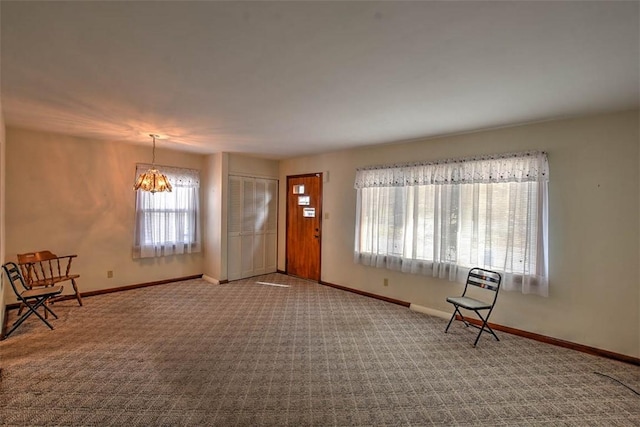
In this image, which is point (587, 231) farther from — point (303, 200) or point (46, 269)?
point (46, 269)

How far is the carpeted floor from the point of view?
6.57 feet

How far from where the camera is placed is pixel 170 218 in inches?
200

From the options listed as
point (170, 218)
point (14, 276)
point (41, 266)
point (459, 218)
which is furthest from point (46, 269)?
point (459, 218)

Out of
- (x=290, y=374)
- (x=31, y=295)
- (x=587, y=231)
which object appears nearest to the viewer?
(x=290, y=374)

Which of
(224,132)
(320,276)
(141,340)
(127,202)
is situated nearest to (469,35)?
(224,132)

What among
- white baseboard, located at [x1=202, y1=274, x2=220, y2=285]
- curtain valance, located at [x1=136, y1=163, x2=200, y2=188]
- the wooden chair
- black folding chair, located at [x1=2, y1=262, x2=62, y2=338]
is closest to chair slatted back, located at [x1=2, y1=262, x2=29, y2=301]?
black folding chair, located at [x1=2, y1=262, x2=62, y2=338]

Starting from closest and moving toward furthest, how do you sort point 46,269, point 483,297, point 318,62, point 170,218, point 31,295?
point 318,62 → point 31,295 → point 483,297 → point 46,269 → point 170,218

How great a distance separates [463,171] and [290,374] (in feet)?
9.86

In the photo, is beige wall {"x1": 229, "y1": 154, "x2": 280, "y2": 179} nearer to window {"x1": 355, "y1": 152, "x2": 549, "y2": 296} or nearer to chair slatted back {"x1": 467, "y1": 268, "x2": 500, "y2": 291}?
window {"x1": 355, "y1": 152, "x2": 549, "y2": 296}

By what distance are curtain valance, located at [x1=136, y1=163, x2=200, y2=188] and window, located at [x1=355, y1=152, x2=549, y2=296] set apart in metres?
2.97

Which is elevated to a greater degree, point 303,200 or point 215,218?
point 303,200

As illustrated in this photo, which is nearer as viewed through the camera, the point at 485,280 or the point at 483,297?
the point at 485,280

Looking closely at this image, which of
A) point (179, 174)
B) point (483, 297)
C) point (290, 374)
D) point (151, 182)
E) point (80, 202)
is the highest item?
point (179, 174)

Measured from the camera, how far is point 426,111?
290 cm
